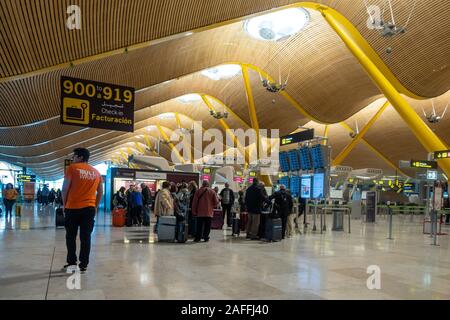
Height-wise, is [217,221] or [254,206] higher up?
[254,206]

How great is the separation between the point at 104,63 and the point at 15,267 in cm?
1055

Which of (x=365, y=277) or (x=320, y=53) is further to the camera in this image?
(x=320, y=53)

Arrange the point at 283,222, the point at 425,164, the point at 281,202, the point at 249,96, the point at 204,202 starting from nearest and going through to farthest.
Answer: the point at 204,202, the point at 281,202, the point at 283,222, the point at 425,164, the point at 249,96

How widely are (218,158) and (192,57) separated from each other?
41.8 feet

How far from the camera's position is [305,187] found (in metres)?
14.2

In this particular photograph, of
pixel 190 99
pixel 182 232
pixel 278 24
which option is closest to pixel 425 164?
pixel 278 24

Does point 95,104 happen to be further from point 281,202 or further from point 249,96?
point 249,96

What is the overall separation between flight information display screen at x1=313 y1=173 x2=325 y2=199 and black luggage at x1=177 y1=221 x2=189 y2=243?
5.73 m

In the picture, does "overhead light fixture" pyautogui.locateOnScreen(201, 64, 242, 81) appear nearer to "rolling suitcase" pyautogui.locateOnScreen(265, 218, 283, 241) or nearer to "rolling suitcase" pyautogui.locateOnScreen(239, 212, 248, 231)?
"rolling suitcase" pyautogui.locateOnScreen(239, 212, 248, 231)

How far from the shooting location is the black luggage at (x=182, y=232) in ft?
30.2

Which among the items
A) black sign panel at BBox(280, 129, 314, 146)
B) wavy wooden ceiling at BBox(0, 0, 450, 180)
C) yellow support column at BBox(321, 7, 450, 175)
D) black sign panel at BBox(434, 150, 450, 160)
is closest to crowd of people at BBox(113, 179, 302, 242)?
black sign panel at BBox(280, 129, 314, 146)

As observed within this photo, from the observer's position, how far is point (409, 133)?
141ft
